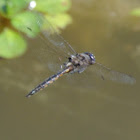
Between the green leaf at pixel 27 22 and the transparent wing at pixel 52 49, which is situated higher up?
the green leaf at pixel 27 22

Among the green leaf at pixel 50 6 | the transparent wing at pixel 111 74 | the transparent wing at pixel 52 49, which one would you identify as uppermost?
the green leaf at pixel 50 6

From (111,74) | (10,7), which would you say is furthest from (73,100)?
(10,7)

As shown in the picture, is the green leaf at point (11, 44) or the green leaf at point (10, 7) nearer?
the green leaf at point (11, 44)

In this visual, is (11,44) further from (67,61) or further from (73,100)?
(73,100)

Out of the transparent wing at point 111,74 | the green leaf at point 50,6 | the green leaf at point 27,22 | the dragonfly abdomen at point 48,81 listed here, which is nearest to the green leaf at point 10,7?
the green leaf at point 27,22

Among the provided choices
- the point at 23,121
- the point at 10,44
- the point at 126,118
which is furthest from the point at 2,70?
the point at 126,118

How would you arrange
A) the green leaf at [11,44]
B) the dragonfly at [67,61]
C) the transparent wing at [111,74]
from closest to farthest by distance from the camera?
the transparent wing at [111,74] → the dragonfly at [67,61] → the green leaf at [11,44]

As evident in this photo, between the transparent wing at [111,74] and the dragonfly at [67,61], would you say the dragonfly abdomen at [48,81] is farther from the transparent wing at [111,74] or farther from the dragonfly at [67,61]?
the transparent wing at [111,74]
